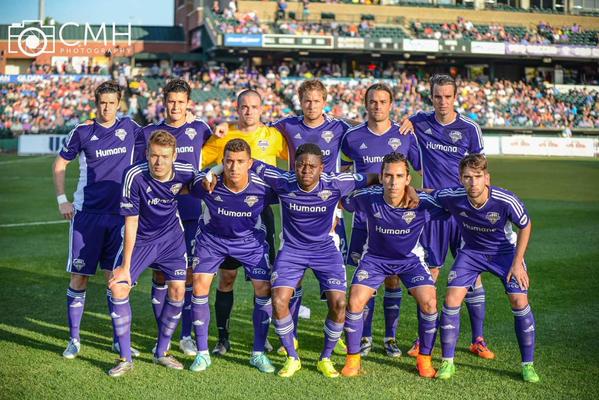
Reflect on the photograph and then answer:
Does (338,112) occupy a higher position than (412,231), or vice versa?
(338,112)

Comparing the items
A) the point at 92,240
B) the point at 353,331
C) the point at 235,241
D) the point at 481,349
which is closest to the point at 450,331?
the point at 481,349

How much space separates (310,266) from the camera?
6523 millimetres

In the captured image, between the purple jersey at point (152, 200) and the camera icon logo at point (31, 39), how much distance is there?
53499 millimetres

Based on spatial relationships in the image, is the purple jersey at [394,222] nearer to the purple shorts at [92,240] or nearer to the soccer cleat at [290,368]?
the soccer cleat at [290,368]

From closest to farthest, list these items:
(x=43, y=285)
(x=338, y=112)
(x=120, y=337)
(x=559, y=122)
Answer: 1. (x=120, y=337)
2. (x=43, y=285)
3. (x=338, y=112)
4. (x=559, y=122)

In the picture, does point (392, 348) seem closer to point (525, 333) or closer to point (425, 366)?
point (425, 366)

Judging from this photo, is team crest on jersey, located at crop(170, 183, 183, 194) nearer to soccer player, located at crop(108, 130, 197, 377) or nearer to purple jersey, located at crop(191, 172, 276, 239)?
soccer player, located at crop(108, 130, 197, 377)

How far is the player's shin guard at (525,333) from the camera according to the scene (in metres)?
6.16

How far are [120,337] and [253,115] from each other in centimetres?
249

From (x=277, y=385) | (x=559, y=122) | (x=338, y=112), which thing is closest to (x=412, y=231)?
(x=277, y=385)

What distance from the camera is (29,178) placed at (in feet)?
79.4

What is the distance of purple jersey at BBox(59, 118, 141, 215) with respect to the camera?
700 centimetres

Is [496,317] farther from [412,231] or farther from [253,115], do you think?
[253,115]

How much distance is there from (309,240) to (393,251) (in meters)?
0.78
